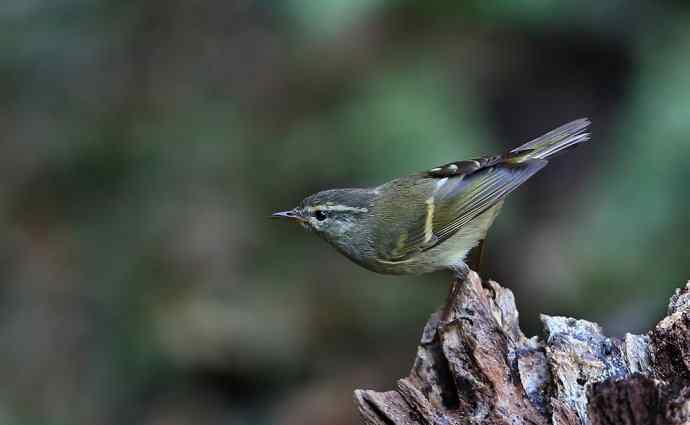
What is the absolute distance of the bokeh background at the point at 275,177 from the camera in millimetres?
6379

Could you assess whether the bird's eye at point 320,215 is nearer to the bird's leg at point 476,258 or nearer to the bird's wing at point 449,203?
the bird's wing at point 449,203

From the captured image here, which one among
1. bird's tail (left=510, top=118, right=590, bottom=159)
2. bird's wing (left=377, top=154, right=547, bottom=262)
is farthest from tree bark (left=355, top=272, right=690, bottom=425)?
bird's tail (left=510, top=118, right=590, bottom=159)

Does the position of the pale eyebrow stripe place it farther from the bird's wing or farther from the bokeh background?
the bokeh background

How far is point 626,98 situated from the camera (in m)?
7.21

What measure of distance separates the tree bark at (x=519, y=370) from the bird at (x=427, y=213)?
1.13 meters

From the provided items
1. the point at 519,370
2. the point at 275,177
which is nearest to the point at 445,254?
the point at 519,370

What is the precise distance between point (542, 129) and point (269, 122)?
7.36 feet

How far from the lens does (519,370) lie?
3314 mm

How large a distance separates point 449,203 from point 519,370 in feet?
5.28

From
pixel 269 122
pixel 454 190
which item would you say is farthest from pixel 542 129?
pixel 454 190

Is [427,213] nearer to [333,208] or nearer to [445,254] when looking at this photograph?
[445,254]

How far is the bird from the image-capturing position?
4699 mm

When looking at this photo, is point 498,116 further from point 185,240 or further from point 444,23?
point 185,240

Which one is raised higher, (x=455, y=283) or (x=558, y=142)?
(x=558, y=142)
